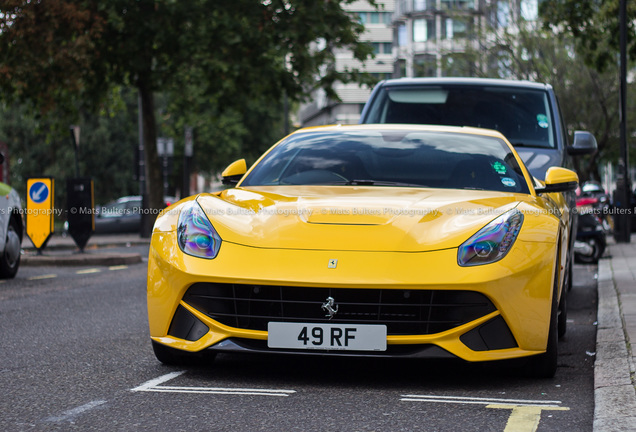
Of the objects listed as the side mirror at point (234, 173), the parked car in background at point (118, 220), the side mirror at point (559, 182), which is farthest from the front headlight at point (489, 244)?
the parked car in background at point (118, 220)

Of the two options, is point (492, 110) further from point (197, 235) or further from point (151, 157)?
point (151, 157)

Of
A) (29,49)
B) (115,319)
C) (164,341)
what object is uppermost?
(29,49)

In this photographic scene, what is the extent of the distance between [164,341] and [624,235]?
682 inches

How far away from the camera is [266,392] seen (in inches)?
193

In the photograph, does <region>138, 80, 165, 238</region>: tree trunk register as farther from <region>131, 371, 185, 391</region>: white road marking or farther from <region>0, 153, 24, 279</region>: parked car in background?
<region>131, 371, 185, 391</region>: white road marking

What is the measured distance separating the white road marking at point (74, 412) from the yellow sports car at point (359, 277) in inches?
28.0

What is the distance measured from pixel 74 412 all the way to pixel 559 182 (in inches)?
133

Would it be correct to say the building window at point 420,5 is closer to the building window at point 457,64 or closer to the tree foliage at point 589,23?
the building window at point 457,64

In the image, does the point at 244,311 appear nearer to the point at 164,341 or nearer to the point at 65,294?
the point at 164,341

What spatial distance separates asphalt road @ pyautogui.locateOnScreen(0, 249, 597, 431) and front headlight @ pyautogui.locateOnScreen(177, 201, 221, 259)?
58 centimetres

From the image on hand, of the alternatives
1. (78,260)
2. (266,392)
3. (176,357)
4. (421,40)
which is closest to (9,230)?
(78,260)

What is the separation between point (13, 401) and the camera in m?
4.69

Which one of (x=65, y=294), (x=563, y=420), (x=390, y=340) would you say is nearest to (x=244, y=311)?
(x=390, y=340)

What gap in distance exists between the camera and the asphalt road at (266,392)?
425 cm
